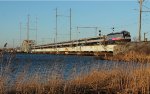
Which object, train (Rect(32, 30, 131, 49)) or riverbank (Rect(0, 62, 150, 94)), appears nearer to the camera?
riverbank (Rect(0, 62, 150, 94))

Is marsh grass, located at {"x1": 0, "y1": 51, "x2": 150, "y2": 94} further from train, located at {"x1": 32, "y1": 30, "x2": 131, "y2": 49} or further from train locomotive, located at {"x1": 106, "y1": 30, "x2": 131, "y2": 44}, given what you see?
train locomotive, located at {"x1": 106, "y1": 30, "x2": 131, "y2": 44}

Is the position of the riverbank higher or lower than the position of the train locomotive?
lower

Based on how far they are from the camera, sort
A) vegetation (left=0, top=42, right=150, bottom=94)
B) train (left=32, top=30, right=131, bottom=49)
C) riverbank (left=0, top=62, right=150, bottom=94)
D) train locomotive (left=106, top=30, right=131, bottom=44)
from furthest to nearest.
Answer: train (left=32, top=30, right=131, bottom=49) → train locomotive (left=106, top=30, right=131, bottom=44) → riverbank (left=0, top=62, right=150, bottom=94) → vegetation (left=0, top=42, right=150, bottom=94)

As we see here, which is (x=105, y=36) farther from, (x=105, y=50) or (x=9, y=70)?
(x=9, y=70)

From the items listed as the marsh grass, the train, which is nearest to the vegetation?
the marsh grass

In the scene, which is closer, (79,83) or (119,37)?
(79,83)

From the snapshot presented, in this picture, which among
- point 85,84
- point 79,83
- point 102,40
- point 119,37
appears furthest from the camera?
point 102,40

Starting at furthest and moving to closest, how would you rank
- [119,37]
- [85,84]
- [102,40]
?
[102,40] < [119,37] < [85,84]

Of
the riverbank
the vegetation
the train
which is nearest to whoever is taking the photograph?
the vegetation

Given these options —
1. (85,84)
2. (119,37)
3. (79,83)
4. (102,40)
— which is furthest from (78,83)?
(102,40)

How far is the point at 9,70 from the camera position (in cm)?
1181

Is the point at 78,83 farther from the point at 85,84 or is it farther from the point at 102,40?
the point at 102,40

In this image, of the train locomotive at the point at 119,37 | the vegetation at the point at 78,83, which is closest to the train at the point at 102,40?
the train locomotive at the point at 119,37

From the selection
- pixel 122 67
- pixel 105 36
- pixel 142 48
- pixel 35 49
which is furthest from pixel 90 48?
pixel 122 67
